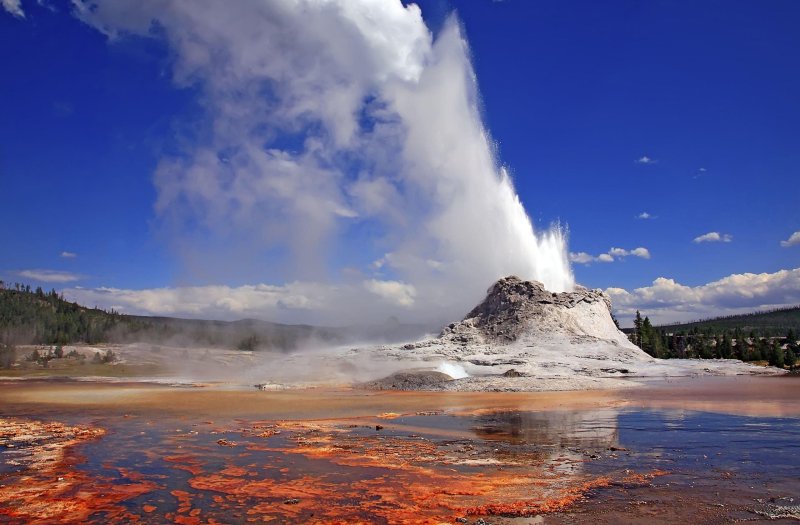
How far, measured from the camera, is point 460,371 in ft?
166

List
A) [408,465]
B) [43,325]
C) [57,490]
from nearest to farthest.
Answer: [57,490] → [408,465] → [43,325]

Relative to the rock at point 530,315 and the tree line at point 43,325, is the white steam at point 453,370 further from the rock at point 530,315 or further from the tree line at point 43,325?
the tree line at point 43,325

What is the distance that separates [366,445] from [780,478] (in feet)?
36.7

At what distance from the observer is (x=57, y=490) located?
1177cm

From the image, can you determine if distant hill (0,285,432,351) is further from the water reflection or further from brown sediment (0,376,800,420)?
the water reflection

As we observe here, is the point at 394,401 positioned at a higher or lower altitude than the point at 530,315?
lower

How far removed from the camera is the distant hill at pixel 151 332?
106312 millimetres

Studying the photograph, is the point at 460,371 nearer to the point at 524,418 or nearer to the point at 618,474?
the point at 524,418

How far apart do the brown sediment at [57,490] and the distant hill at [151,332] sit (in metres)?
84.0

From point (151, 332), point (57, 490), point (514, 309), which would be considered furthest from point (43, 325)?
point (57, 490)

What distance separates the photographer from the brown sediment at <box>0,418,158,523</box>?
10.1 metres

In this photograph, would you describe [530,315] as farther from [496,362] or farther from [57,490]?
[57,490]

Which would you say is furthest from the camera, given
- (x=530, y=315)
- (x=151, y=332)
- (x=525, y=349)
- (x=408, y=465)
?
(x=151, y=332)

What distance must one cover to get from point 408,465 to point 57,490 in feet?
26.8
